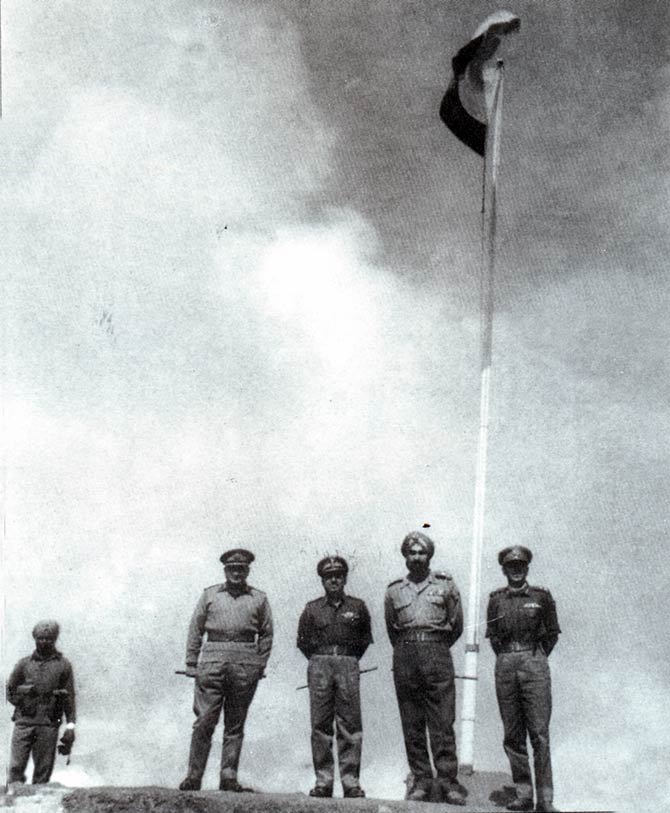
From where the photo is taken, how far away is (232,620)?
7.03 meters

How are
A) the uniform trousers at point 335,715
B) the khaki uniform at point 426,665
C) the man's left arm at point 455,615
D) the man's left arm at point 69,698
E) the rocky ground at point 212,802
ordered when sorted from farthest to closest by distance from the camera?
the man's left arm at point 69,698
the man's left arm at point 455,615
the uniform trousers at point 335,715
the khaki uniform at point 426,665
the rocky ground at point 212,802

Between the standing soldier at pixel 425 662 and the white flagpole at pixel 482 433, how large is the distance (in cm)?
29

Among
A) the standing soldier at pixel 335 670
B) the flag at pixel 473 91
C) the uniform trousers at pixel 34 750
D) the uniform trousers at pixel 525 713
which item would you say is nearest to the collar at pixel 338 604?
the standing soldier at pixel 335 670

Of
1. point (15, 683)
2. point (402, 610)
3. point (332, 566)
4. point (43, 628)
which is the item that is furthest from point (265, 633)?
point (15, 683)

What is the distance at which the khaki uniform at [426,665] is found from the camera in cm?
641

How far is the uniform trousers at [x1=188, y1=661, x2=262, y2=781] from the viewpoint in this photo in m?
6.68

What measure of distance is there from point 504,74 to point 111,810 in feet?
22.3

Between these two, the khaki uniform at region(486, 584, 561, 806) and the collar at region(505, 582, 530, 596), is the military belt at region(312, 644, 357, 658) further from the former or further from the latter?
the collar at region(505, 582, 530, 596)

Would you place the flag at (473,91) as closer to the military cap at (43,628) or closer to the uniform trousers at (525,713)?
the uniform trousers at (525,713)

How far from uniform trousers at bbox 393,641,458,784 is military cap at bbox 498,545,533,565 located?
2.43 ft

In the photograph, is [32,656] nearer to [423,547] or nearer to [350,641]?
[350,641]

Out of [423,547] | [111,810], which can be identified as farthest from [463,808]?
[111,810]

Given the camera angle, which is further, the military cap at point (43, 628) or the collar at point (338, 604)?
the military cap at point (43, 628)

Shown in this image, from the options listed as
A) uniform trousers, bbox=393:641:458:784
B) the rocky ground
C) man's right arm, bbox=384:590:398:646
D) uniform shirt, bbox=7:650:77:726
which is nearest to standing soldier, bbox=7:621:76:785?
uniform shirt, bbox=7:650:77:726
